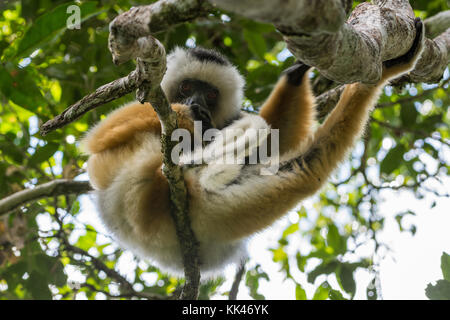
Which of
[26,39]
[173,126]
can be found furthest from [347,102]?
[26,39]

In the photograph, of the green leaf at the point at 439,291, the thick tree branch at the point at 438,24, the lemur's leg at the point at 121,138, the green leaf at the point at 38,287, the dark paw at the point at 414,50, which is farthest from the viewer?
the green leaf at the point at 38,287

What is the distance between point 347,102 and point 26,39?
8.92 ft

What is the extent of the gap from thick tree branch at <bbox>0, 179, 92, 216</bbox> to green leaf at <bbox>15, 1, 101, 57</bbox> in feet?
5.09

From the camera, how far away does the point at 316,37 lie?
6.88ft

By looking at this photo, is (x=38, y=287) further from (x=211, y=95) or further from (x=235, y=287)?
(x=211, y=95)

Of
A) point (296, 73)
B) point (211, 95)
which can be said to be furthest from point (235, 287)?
point (296, 73)

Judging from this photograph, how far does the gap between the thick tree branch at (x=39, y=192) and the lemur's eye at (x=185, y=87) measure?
164cm

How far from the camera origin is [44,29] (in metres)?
3.51

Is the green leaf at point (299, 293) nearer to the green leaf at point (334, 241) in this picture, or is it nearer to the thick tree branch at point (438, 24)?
the green leaf at point (334, 241)

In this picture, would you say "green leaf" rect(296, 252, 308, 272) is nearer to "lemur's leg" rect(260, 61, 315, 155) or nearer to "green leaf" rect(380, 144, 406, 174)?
"green leaf" rect(380, 144, 406, 174)

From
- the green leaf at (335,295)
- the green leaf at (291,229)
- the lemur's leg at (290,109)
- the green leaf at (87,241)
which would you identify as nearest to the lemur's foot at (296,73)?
the lemur's leg at (290,109)

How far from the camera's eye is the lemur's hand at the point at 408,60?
10.4 feet

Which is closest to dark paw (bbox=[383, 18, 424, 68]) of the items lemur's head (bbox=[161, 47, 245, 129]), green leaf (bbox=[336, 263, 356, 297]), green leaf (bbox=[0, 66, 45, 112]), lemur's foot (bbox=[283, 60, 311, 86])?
lemur's foot (bbox=[283, 60, 311, 86])
